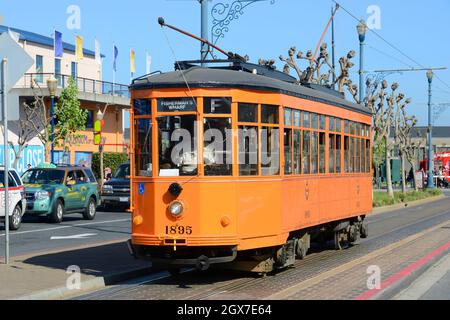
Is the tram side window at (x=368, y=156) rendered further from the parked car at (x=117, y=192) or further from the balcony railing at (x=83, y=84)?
the balcony railing at (x=83, y=84)

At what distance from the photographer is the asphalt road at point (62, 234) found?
1766 cm

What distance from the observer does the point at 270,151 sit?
1209 centimetres

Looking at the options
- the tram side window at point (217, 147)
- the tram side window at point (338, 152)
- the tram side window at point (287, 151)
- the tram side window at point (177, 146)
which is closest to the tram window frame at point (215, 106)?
the tram side window at point (217, 147)

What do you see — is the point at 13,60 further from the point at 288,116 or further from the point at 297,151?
the point at 297,151

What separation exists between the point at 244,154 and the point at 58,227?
13393 mm

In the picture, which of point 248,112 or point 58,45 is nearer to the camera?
point 248,112

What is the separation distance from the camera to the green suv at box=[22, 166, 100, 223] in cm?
2533

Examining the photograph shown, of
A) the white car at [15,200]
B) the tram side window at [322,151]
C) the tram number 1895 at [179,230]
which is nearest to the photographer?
the tram number 1895 at [179,230]

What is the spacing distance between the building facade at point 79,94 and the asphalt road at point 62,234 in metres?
18.9

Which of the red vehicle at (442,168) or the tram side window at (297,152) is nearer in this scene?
the tram side window at (297,152)

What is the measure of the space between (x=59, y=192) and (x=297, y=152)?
1448 centimetres

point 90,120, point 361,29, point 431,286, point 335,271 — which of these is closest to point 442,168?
point 90,120
